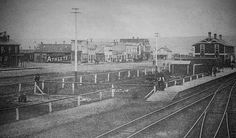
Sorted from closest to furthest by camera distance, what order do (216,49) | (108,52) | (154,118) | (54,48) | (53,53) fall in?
1. (154,118)
2. (216,49)
3. (53,53)
4. (54,48)
5. (108,52)

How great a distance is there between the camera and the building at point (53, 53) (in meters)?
49.3

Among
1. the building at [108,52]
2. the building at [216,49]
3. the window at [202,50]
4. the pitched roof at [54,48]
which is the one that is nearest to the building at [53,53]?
the pitched roof at [54,48]

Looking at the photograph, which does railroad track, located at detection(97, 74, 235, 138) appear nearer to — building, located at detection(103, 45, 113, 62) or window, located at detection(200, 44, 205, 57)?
window, located at detection(200, 44, 205, 57)

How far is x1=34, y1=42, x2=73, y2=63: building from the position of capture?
4931 cm

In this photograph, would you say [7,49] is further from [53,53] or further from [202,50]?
[53,53]

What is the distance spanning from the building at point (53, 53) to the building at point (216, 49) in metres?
22.8

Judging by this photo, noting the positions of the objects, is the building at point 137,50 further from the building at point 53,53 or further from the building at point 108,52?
the building at point 53,53

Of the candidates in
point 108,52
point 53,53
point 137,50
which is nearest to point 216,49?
point 53,53

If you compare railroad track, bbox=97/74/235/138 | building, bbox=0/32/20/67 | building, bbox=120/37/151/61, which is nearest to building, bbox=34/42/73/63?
building, bbox=120/37/151/61

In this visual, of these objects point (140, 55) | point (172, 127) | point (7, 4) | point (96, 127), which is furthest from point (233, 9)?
point (140, 55)

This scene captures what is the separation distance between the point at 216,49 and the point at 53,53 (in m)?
30.4

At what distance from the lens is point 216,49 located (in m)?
30.7

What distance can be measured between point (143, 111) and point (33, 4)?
6.60m

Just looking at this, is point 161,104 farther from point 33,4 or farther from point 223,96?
point 33,4
